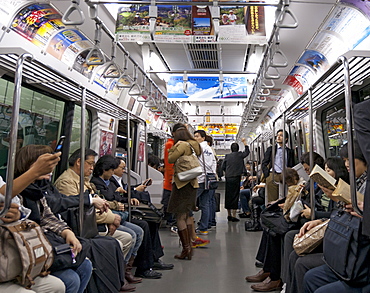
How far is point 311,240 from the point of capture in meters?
2.54

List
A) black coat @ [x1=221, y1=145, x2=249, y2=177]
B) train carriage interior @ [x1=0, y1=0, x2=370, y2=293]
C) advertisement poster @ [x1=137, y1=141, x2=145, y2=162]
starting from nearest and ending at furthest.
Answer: train carriage interior @ [x1=0, y1=0, x2=370, y2=293] → advertisement poster @ [x1=137, y1=141, x2=145, y2=162] → black coat @ [x1=221, y1=145, x2=249, y2=177]

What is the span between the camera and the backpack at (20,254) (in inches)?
72.2

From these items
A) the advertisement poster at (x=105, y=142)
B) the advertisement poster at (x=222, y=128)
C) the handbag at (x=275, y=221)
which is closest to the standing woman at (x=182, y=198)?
the handbag at (x=275, y=221)

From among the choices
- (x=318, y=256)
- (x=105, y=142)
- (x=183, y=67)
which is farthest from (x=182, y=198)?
(x=183, y=67)

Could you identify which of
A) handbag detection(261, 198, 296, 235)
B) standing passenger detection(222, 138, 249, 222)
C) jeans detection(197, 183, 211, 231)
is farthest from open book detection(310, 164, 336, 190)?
standing passenger detection(222, 138, 249, 222)

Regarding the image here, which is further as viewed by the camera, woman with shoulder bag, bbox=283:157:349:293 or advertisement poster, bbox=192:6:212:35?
advertisement poster, bbox=192:6:212:35

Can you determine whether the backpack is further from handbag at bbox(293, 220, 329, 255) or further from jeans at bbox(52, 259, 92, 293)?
handbag at bbox(293, 220, 329, 255)

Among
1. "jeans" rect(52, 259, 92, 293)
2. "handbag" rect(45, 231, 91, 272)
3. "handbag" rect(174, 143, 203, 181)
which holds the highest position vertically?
"handbag" rect(174, 143, 203, 181)

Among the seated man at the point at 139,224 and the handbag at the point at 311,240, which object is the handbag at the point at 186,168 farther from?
the handbag at the point at 311,240

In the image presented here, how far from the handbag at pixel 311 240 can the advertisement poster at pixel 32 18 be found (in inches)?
139

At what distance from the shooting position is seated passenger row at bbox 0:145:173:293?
82.4 inches

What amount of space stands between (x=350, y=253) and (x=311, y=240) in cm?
56

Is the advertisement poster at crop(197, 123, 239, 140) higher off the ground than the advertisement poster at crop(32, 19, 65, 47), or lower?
higher

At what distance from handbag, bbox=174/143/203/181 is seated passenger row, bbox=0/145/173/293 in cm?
72
